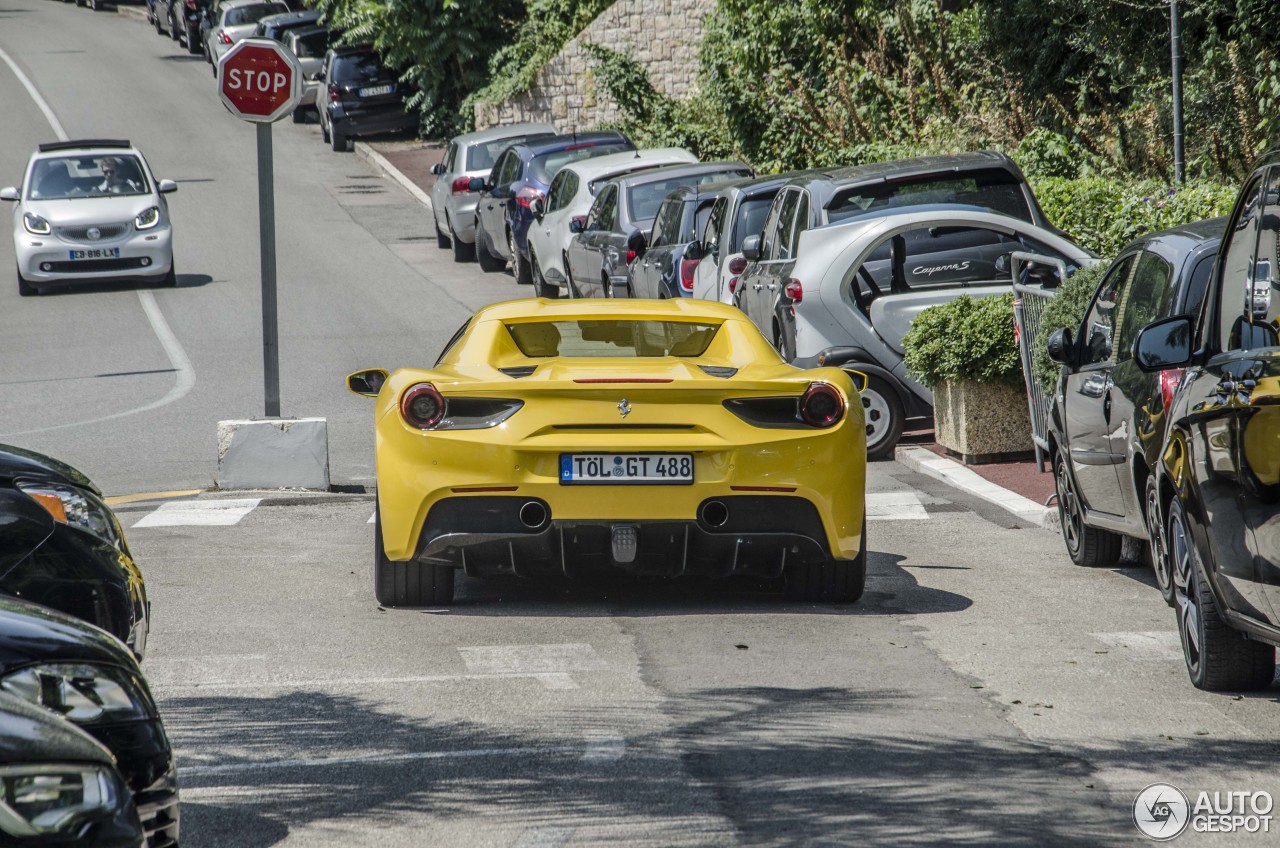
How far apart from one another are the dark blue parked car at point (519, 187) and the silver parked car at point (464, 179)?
2.46ft

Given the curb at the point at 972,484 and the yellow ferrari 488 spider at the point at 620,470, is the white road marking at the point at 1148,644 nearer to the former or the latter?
the yellow ferrari 488 spider at the point at 620,470

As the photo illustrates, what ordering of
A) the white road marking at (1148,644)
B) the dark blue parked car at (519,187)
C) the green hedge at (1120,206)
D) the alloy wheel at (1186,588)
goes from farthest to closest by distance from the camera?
the dark blue parked car at (519,187), the green hedge at (1120,206), the white road marking at (1148,644), the alloy wheel at (1186,588)

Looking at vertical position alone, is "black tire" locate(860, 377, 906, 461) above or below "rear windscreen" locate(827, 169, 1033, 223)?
below

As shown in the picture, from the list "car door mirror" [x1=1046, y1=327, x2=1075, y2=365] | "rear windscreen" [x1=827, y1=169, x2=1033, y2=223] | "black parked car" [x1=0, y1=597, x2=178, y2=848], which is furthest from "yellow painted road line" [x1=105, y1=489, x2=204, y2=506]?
"black parked car" [x1=0, y1=597, x2=178, y2=848]

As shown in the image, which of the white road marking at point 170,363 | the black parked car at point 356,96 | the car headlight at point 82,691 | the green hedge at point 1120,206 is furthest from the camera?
the black parked car at point 356,96

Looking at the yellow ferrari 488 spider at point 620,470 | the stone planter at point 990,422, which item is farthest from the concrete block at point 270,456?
the yellow ferrari 488 spider at point 620,470

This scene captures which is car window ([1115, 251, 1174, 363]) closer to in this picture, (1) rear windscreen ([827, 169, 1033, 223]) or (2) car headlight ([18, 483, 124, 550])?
(2) car headlight ([18, 483, 124, 550])

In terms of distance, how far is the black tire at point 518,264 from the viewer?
87.8ft

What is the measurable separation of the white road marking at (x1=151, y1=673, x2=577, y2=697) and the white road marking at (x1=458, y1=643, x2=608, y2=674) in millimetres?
90

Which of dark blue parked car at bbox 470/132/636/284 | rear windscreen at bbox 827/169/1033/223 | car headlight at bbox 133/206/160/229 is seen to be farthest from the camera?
car headlight at bbox 133/206/160/229

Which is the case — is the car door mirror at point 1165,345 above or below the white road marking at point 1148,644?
above

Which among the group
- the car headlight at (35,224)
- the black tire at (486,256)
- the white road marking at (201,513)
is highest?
the white road marking at (201,513)

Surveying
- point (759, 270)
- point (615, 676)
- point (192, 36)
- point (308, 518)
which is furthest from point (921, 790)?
point (192, 36)

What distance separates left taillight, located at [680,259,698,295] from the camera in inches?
722
